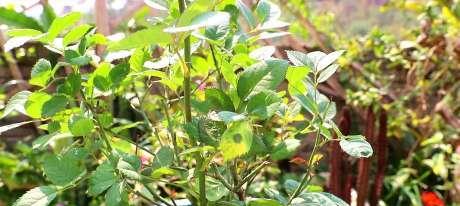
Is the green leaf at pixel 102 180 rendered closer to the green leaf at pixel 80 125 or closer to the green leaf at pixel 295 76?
the green leaf at pixel 80 125

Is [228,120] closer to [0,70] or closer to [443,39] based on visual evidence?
[443,39]

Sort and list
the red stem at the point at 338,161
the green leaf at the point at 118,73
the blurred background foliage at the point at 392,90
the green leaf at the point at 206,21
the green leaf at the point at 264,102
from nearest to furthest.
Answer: the green leaf at the point at 206,21, the green leaf at the point at 264,102, the green leaf at the point at 118,73, the red stem at the point at 338,161, the blurred background foliage at the point at 392,90

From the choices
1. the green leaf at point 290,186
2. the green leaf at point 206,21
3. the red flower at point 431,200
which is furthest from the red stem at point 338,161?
the green leaf at point 206,21

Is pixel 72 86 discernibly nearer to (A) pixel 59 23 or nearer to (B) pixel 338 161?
(A) pixel 59 23

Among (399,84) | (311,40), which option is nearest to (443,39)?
(399,84)

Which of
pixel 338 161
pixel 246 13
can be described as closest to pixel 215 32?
pixel 246 13

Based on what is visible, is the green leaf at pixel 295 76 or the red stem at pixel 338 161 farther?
the red stem at pixel 338 161
